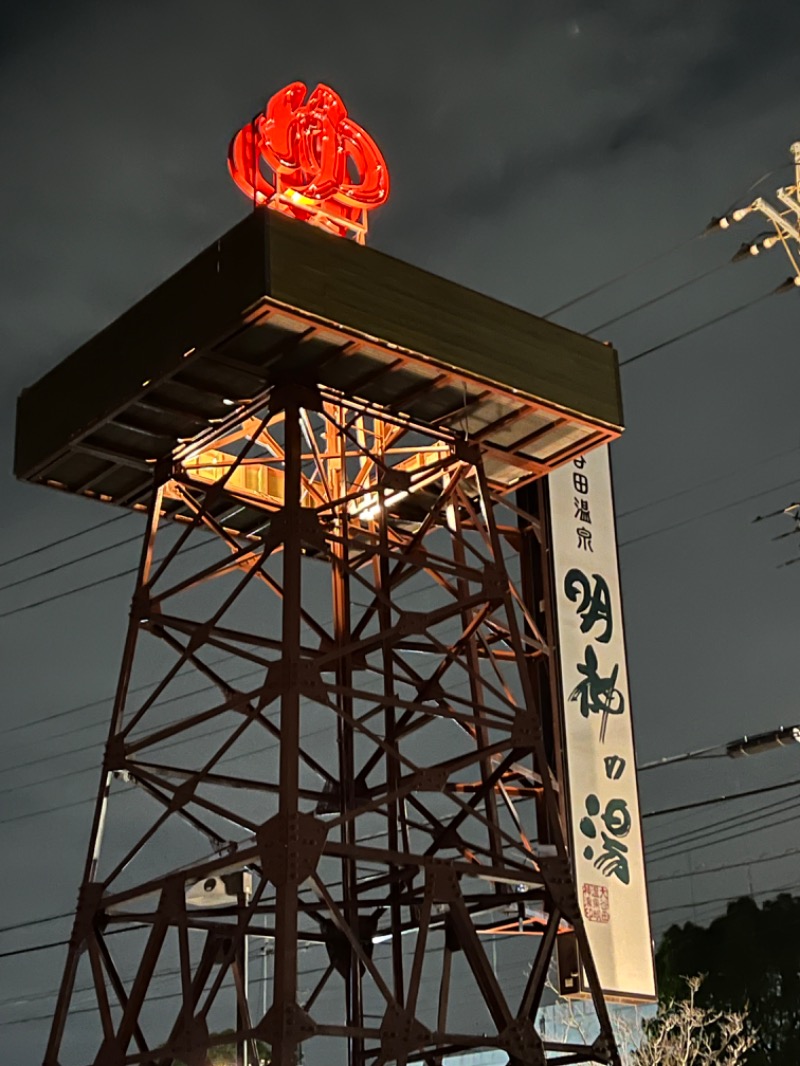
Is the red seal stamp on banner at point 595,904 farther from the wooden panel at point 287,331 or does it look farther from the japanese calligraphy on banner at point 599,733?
the wooden panel at point 287,331

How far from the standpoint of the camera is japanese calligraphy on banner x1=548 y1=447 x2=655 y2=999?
18.4m

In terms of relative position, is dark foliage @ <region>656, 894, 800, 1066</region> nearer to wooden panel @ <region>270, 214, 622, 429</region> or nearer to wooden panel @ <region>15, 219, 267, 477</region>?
wooden panel @ <region>270, 214, 622, 429</region>

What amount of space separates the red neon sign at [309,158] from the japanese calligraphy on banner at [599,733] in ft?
14.8

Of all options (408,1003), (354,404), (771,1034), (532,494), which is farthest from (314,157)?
(771,1034)

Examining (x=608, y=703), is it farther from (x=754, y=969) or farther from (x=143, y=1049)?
(x=754, y=969)

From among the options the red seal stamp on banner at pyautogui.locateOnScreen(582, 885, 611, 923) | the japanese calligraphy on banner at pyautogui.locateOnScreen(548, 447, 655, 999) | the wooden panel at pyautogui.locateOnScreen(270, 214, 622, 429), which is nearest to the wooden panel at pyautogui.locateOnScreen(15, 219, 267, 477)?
the wooden panel at pyautogui.locateOnScreen(270, 214, 622, 429)

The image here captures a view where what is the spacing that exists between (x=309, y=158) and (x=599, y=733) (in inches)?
295

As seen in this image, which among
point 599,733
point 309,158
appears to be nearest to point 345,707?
point 599,733

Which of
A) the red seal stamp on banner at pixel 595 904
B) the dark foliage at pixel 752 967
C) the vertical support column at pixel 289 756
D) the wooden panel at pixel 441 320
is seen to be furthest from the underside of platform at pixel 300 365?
the dark foliage at pixel 752 967

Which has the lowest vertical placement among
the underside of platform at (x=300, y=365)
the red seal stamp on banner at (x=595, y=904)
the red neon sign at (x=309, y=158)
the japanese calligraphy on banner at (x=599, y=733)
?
the red seal stamp on banner at (x=595, y=904)

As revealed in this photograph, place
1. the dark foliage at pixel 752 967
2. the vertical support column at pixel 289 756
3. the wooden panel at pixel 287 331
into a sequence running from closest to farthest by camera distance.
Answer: the vertical support column at pixel 289 756 < the wooden panel at pixel 287 331 < the dark foliage at pixel 752 967

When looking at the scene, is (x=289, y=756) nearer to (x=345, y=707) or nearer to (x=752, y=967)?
(x=345, y=707)

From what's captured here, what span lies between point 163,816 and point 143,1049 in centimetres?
225

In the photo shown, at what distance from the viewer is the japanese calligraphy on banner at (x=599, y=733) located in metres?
18.4
